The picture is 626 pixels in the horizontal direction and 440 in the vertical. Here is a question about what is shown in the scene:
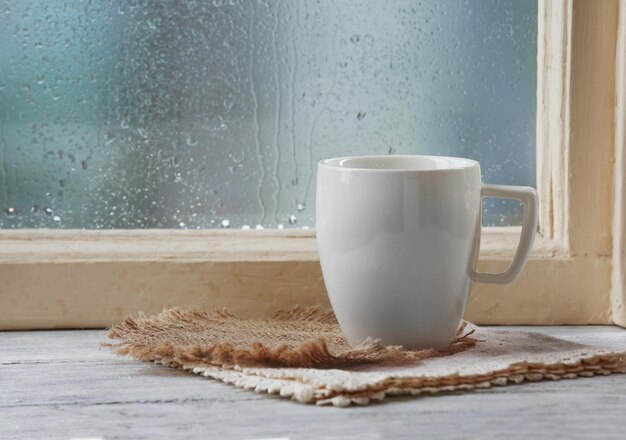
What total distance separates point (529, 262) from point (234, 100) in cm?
32

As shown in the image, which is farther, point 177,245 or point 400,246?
point 177,245

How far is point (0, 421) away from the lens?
54 cm

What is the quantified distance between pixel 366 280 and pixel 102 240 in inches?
12.0

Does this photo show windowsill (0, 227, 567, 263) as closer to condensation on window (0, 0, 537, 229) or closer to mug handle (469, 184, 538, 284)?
condensation on window (0, 0, 537, 229)

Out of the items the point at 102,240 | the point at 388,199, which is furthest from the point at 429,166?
the point at 102,240

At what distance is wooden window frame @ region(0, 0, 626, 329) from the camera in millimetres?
775

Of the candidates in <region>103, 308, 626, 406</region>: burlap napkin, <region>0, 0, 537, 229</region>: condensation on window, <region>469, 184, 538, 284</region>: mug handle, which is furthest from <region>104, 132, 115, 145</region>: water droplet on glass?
<region>469, 184, 538, 284</region>: mug handle

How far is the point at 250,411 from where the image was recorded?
56 cm

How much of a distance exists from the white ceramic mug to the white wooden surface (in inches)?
3.1

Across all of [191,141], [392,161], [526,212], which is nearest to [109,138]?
[191,141]

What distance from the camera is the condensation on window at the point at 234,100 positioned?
0.81 metres

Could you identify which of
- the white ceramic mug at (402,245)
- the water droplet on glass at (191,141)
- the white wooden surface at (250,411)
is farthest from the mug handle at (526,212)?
the water droplet on glass at (191,141)

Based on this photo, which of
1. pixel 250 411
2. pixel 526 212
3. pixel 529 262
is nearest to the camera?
pixel 250 411

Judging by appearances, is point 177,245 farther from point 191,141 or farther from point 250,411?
point 250,411
